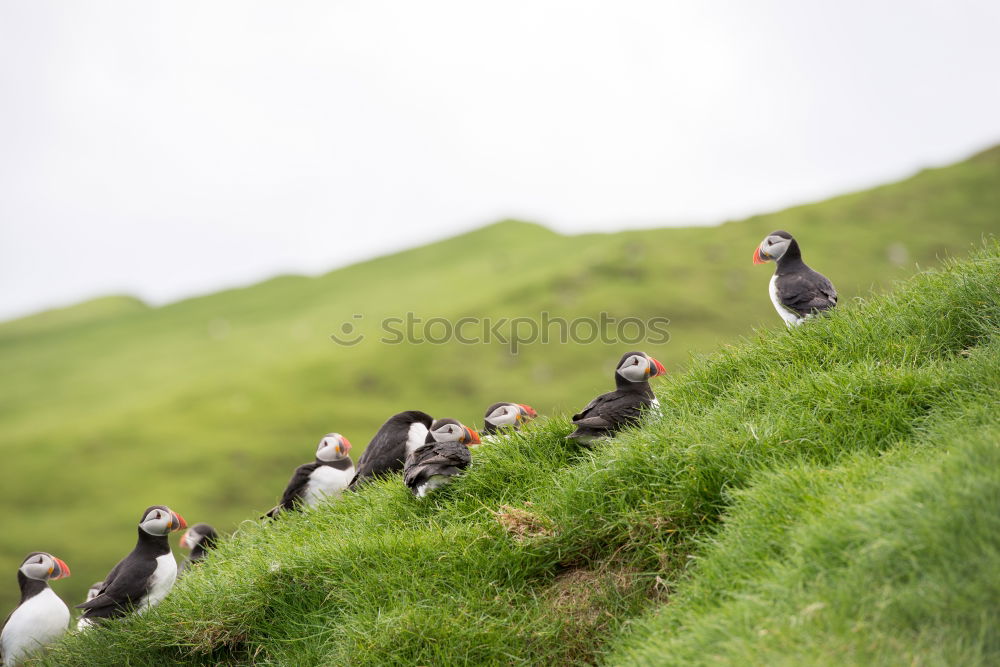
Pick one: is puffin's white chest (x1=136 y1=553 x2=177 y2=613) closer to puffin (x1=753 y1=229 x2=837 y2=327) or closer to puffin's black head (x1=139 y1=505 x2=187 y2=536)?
puffin's black head (x1=139 y1=505 x2=187 y2=536)

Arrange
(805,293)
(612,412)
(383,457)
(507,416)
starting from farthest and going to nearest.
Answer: (507,416) → (383,457) → (805,293) → (612,412)

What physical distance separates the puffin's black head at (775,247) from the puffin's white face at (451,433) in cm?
299

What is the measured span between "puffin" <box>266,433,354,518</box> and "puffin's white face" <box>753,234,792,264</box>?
418 centimetres

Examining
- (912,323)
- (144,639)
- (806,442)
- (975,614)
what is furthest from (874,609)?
(144,639)

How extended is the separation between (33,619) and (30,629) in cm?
7

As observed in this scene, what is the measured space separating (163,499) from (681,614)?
36358mm

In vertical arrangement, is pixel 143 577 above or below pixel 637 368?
below

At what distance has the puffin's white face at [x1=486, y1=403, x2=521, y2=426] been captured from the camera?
7.13 metres

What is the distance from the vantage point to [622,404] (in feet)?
18.9

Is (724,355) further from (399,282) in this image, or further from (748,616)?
(399,282)

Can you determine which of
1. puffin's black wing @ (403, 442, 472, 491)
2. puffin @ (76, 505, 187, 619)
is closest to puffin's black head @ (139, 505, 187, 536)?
puffin @ (76, 505, 187, 619)

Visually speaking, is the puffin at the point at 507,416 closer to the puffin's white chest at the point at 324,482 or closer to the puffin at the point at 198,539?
the puffin's white chest at the point at 324,482

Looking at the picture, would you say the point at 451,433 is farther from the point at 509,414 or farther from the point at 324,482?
the point at 324,482

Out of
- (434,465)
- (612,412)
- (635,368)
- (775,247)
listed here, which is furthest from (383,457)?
(775,247)
